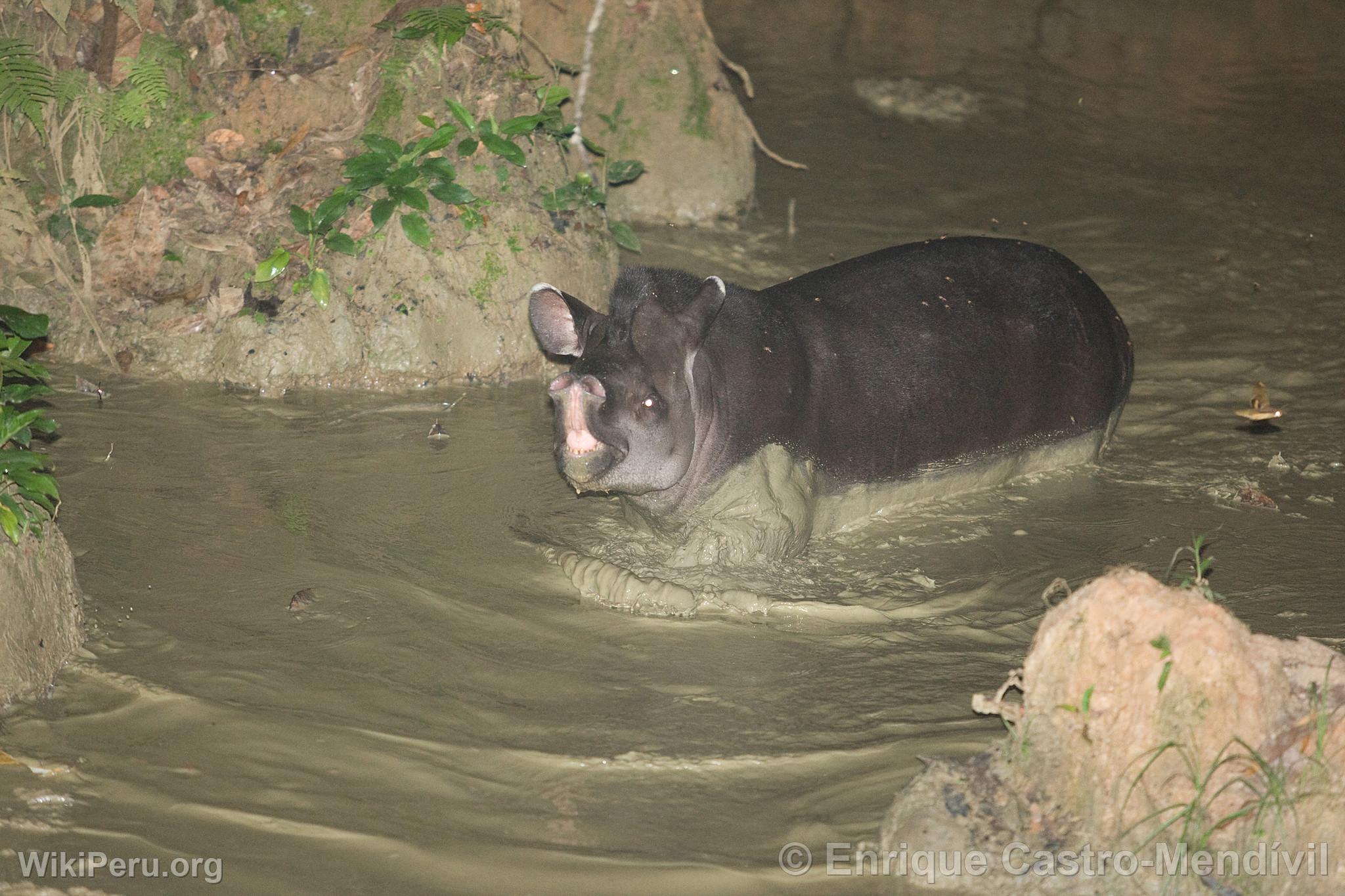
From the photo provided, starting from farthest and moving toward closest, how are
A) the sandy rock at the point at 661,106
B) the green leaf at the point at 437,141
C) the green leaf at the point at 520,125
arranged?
the sandy rock at the point at 661,106, the green leaf at the point at 520,125, the green leaf at the point at 437,141

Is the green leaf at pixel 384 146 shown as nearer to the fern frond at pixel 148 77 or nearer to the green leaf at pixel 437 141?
the green leaf at pixel 437 141

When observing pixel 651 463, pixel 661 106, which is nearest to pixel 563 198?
pixel 661 106

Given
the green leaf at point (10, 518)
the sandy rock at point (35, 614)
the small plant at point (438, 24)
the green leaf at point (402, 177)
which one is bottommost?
the sandy rock at point (35, 614)

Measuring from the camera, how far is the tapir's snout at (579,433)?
5.75m

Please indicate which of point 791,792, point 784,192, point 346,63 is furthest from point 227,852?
point 784,192

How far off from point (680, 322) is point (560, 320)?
729 mm

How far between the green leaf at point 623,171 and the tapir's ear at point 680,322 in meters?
4.04

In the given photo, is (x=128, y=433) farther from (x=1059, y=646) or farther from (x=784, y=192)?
(x=784, y=192)

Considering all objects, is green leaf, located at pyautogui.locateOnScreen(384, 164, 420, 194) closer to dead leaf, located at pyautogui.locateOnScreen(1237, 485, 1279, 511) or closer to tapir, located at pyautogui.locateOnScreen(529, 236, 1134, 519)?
tapir, located at pyautogui.locateOnScreen(529, 236, 1134, 519)

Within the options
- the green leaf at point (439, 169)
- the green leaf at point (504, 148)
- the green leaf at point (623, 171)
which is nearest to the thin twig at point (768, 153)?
the green leaf at point (623, 171)

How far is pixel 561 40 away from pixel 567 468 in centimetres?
693

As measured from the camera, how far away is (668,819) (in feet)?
14.3

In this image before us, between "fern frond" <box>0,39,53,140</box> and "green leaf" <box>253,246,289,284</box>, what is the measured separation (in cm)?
157

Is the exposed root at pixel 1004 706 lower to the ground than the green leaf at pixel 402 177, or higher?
lower
